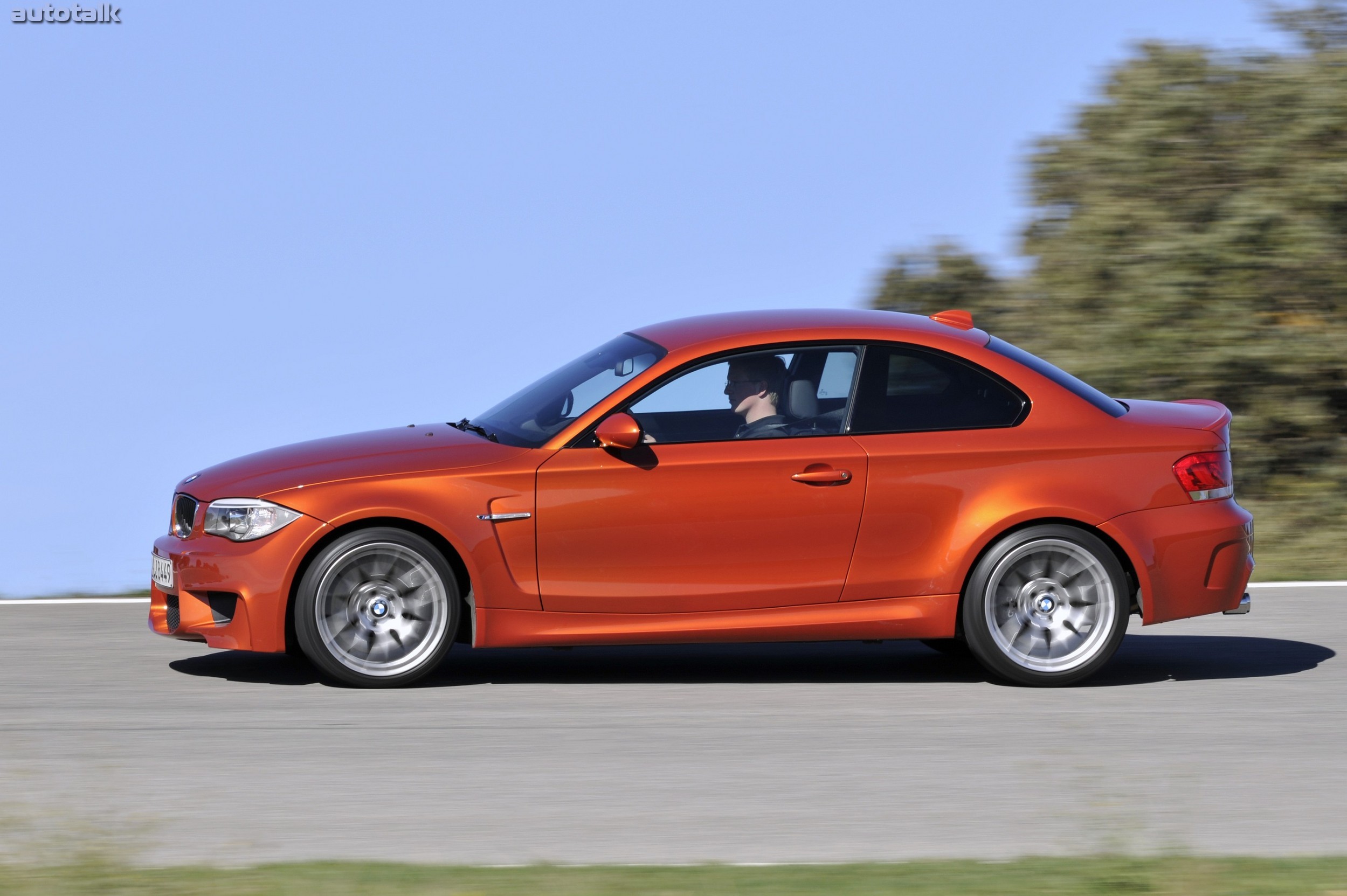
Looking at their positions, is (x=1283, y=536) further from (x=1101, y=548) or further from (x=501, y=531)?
(x=501, y=531)

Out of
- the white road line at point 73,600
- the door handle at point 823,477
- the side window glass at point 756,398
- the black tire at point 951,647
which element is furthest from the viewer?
the white road line at point 73,600

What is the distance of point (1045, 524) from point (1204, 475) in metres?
0.81

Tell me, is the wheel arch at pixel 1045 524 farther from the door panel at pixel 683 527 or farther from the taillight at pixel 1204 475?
the door panel at pixel 683 527

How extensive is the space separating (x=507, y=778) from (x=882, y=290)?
12.8m

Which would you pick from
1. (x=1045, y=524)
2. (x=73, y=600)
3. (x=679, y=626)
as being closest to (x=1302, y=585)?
(x=1045, y=524)

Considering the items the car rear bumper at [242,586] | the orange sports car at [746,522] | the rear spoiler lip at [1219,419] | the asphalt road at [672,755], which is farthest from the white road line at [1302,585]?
the car rear bumper at [242,586]

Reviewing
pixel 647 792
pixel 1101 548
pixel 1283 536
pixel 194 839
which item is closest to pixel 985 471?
pixel 1101 548

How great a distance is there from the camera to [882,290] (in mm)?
17953

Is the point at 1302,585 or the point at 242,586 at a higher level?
the point at 242,586

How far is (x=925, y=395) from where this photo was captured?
7.56 meters

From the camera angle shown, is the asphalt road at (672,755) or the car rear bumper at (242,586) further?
the car rear bumper at (242,586)

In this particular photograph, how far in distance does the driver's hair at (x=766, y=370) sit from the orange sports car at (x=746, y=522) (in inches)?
0.5

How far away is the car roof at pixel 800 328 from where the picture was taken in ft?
25.0

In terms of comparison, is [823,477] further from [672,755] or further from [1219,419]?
[1219,419]
